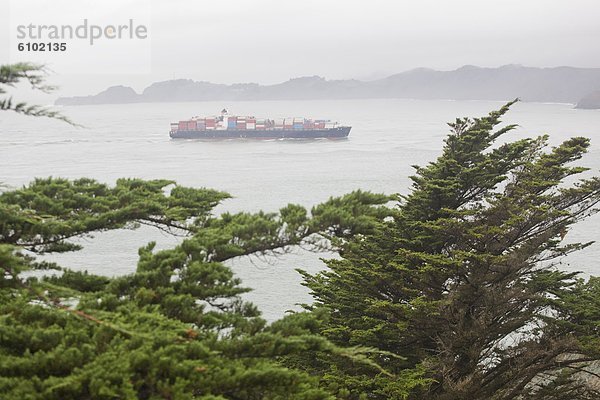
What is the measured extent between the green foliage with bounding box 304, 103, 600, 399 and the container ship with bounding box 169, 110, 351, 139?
7092 cm

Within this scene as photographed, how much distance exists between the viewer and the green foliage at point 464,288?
479 inches

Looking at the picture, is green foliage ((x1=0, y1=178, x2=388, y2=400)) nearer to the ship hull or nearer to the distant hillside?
the ship hull

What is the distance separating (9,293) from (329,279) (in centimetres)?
869

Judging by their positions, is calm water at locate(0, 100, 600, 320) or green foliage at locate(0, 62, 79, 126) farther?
calm water at locate(0, 100, 600, 320)

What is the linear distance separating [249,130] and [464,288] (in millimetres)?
76120

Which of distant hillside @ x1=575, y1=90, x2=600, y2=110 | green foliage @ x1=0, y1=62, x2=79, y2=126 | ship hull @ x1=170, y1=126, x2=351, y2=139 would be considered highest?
distant hillside @ x1=575, y1=90, x2=600, y2=110

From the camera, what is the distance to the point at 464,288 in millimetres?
12578

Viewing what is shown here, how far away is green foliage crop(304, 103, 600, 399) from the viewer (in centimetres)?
1217

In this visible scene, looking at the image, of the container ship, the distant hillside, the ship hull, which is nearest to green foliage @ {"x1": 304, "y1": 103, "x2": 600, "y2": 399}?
the container ship

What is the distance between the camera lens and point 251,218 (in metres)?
8.07

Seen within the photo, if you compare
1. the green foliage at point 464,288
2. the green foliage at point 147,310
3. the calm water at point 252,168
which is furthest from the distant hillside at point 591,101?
the green foliage at point 147,310

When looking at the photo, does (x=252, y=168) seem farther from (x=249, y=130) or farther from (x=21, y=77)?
(x=21, y=77)

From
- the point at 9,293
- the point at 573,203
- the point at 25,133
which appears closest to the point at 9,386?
the point at 9,293

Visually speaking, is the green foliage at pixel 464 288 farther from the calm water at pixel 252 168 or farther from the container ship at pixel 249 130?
the container ship at pixel 249 130
